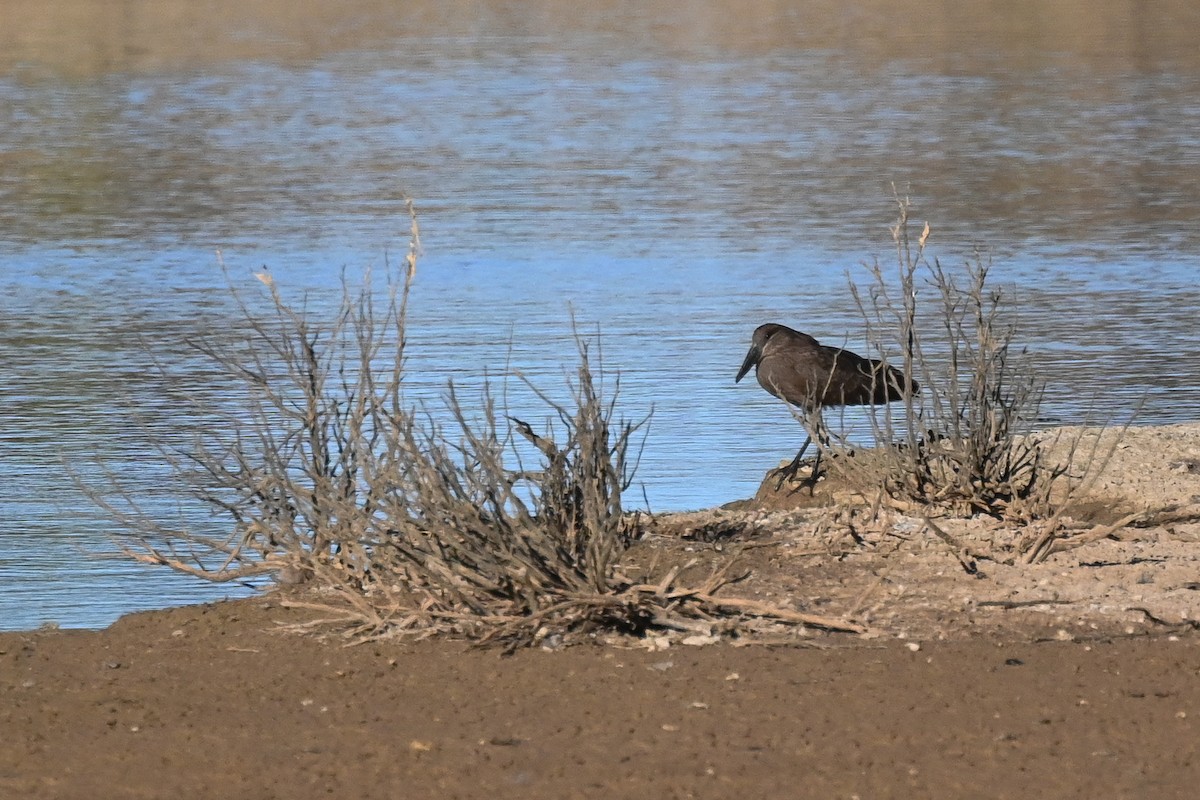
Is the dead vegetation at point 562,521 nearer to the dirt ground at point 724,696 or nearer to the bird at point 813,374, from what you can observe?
the dirt ground at point 724,696

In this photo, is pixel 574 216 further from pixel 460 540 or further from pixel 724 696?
pixel 724 696

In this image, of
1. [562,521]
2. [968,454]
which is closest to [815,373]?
[968,454]

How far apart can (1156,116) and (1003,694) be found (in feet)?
66.0

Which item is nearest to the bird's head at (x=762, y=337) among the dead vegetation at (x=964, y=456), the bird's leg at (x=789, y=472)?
the bird's leg at (x=789, y=472)

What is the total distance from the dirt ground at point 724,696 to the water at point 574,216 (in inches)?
52.7

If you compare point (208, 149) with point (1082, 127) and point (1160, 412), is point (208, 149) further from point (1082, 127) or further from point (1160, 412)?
point (1160, 412)

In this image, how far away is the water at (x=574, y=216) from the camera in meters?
10.5

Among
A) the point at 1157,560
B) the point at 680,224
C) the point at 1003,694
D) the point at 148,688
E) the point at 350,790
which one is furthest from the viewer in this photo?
the point at 680,224

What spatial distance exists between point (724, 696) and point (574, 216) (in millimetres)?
12064

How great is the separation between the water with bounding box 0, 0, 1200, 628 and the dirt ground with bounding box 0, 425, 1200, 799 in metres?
1.34

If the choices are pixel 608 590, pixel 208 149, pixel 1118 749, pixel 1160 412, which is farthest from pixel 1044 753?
pixel 208 149

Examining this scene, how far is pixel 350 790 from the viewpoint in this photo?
5.20 meters

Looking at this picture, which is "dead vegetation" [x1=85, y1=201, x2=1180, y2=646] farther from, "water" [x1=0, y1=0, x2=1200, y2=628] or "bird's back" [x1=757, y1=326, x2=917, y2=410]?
"water" [x1=0, y1=0, x2=1200, y2=628]

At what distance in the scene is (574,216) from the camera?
1770cm
